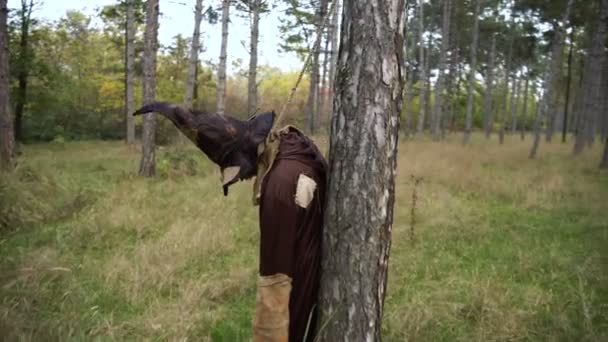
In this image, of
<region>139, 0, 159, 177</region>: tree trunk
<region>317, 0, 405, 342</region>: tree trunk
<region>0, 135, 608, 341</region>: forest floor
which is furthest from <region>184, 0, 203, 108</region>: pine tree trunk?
<region>317, 0, 405, 342</region>: tree trunk

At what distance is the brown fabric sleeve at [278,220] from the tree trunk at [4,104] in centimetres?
881

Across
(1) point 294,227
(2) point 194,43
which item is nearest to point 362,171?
(1) point 294,227

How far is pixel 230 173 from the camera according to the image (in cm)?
194

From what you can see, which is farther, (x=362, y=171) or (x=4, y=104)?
(x=4, y=104)

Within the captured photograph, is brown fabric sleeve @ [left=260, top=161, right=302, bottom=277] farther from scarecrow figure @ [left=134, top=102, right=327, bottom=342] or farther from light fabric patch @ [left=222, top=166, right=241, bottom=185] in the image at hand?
light fabric patch @ [left=222, top=166, right=241, bottom=185]

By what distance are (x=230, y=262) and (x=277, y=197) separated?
145 inches

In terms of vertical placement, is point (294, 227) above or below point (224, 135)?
below

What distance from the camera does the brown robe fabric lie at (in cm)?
176

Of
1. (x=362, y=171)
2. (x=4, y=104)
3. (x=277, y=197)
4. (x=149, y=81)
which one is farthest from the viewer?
(x=149, y=81)

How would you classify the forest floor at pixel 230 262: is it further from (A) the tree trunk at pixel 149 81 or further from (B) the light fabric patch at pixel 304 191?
(B) the light fabric patch at pixel 304 191

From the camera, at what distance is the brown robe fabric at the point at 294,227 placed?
1.76m

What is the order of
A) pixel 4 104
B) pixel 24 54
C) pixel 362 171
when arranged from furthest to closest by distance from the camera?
pixel 24 54, pixel 4 104, pixel 362 171

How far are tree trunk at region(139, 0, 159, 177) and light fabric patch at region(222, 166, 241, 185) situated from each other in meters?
8.92

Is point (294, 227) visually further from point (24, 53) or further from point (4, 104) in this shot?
point (24, 53)
